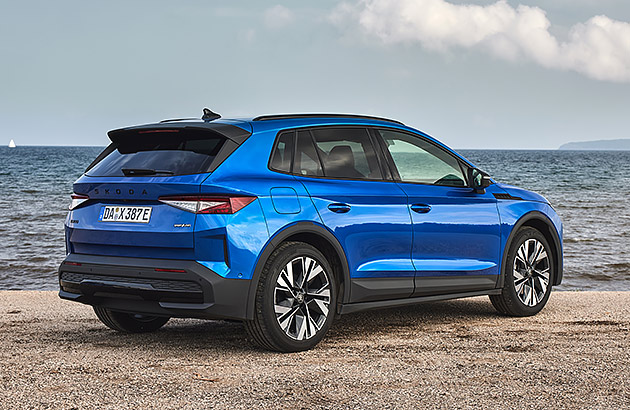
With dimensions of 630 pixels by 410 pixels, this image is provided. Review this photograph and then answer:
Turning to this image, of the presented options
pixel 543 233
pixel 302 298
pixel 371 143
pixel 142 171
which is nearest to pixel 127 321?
pixel 142 171

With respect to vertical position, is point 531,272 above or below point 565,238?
above

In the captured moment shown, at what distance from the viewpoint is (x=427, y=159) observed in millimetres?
6738

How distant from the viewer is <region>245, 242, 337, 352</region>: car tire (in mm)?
5426

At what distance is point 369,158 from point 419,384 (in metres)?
2.11

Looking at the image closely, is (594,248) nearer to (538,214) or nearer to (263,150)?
(538,214)

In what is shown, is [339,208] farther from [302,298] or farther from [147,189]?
[147,189]

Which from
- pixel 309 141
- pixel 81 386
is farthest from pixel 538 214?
pixel 81 386

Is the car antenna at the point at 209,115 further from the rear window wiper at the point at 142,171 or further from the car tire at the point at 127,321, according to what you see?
the car tire at the point at 127,321

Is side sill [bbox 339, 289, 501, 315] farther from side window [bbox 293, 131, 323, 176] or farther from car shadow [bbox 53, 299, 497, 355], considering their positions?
side window [bbox 293, 131, 323, 176]

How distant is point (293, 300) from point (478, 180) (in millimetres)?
2205

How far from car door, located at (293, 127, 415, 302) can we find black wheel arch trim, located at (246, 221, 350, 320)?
2.1 inches

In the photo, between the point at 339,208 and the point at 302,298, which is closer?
the point at 302,298

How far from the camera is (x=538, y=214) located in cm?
746

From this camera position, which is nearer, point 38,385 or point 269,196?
point 38,385
